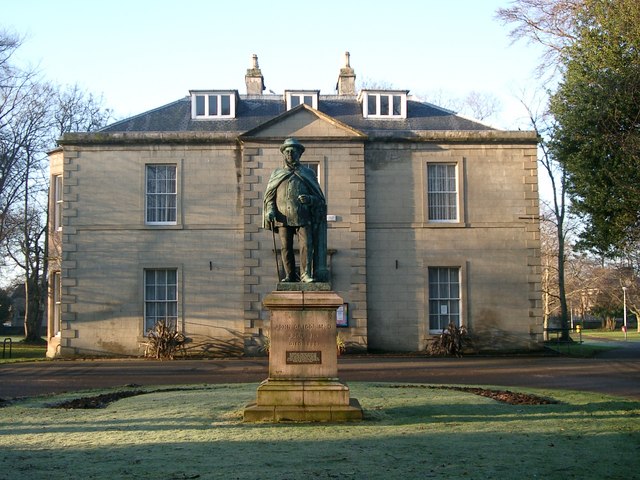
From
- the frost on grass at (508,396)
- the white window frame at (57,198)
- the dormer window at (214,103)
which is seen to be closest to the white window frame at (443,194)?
the dormer window at (214,103)

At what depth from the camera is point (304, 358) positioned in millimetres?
10344

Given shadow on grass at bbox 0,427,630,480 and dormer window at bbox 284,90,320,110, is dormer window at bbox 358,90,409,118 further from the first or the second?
shadow on grass at bbox 0,427,630,480

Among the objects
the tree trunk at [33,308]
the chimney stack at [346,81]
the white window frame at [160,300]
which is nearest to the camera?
the white window frame at [160,300]

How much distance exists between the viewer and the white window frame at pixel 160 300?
26.4 m

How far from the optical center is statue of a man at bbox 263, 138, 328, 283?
35.7 feet

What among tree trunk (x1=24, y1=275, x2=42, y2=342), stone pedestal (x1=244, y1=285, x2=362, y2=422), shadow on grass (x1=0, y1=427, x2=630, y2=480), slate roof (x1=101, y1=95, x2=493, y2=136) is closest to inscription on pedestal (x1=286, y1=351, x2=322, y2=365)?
stone pedestal (x1=244, y1=285, x2=362, y2=422)

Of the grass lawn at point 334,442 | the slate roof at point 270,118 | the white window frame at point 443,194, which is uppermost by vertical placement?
the slate roof at point 270,118

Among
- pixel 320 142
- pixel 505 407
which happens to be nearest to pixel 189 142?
pixel 320 142

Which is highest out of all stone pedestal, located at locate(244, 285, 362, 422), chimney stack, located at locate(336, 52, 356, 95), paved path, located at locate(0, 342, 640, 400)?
chimney stack, located at locate(336, 52, 356, 95)

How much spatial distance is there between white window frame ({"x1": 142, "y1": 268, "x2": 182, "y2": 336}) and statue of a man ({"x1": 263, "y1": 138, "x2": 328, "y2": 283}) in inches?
634

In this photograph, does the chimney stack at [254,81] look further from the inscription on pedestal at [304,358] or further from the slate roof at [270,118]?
the inscription on pedestal at [304,358]

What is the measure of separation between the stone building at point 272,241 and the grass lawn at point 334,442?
14.0m

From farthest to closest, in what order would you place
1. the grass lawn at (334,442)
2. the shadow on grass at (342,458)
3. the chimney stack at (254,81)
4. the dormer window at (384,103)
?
the chimney stack at (254,81)
the dormer window at (384,103)
the grass lawn at (334,442)
the shadow on grass at (342,458)

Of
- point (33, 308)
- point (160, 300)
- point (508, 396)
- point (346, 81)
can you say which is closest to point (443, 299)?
point (160, 300)
